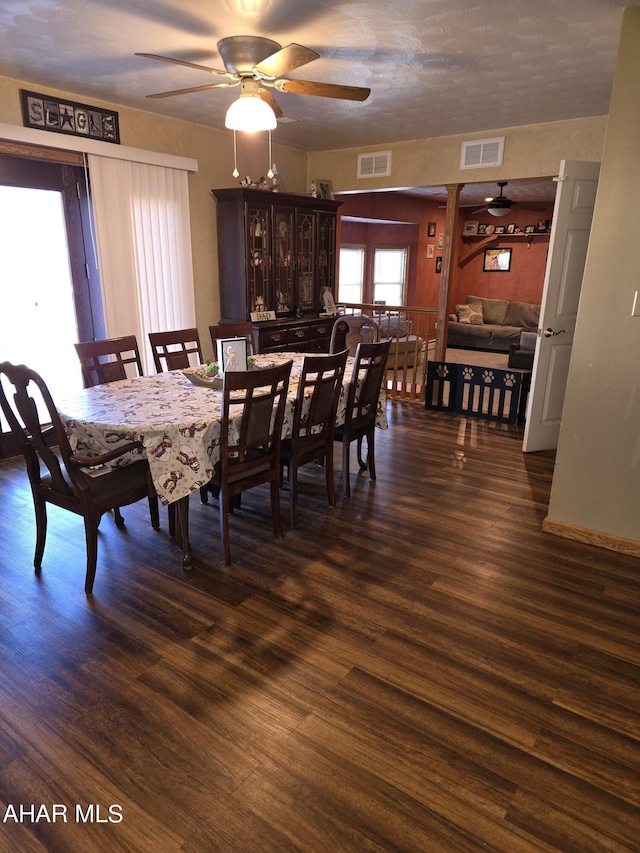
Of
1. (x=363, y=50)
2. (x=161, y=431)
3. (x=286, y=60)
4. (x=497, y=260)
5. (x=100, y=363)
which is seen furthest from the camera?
(x=497, y=260)

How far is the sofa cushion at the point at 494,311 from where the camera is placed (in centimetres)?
1020

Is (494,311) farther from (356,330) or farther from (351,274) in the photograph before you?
(356,330)

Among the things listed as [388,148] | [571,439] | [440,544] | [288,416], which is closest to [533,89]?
[388,148]

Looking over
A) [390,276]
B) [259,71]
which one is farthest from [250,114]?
[390,276]

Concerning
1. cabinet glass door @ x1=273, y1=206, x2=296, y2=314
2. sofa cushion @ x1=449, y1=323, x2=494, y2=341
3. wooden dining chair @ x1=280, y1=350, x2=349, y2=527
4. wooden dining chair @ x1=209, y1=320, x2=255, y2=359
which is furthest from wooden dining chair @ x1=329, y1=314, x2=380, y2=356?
sofa cushion @ x1=449, y1=323, x2=494, y2=341

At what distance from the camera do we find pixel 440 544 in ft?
9.90

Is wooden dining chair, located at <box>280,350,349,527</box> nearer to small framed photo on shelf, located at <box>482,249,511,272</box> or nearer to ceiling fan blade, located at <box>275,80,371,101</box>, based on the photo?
ceiling fan blade, located at <box>275,80,371,101</box>

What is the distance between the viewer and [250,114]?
2.83 meters

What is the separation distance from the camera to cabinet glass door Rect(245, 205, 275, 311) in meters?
5.26

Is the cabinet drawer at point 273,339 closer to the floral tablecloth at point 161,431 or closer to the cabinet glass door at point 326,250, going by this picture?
the cabinet glass door at point 326,250

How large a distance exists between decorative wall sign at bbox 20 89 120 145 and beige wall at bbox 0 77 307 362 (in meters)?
0.07

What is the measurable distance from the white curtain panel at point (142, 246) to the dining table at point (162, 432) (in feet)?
6.38

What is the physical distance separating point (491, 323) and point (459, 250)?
1847 mm

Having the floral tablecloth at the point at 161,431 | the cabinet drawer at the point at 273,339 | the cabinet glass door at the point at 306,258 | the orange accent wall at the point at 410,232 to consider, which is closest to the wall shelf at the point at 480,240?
the orange accent wall at the point at 410,232
